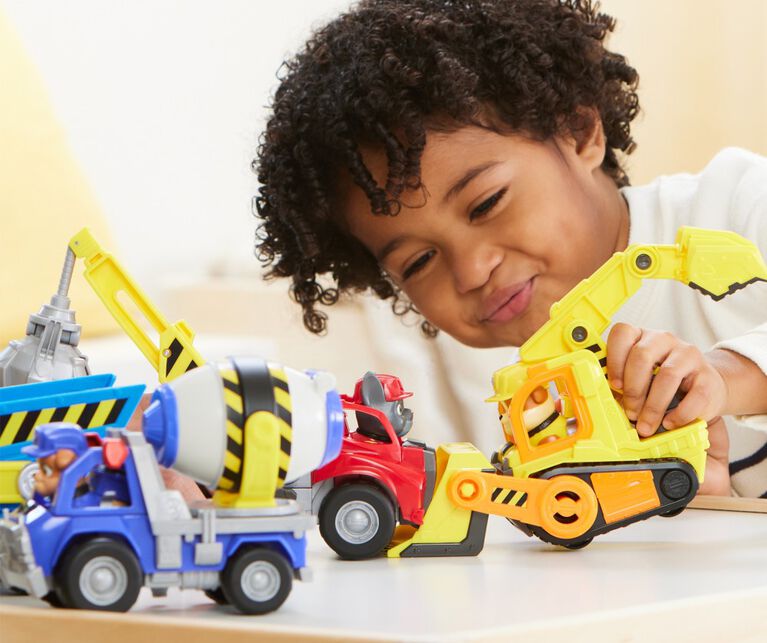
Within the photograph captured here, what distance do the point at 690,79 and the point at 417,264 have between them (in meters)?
1.93

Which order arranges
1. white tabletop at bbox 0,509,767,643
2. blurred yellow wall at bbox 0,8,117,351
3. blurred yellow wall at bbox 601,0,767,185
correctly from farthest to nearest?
blurred yellow wall at bbox 601,0,767,185
blurred yellow wall at bbox 0,8,117,351
white tabletop at bbox 0,509,767,643

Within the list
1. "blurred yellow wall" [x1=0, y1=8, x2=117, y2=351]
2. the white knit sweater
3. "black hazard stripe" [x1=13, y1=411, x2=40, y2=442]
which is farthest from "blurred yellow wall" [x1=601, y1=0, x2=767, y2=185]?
"black hazard stripe" [x1=13, y1=411, x2=40, y2=442]

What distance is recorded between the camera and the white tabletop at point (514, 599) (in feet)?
1.30

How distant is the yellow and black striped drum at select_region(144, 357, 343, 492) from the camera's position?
43cm

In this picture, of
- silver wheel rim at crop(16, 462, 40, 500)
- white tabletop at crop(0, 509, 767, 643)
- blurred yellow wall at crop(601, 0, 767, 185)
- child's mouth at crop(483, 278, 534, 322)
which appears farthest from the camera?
blurred yellow wall at crop(601, 0, 767, 185)

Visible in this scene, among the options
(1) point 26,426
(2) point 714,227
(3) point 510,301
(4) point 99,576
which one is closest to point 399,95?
(3) point 510,301

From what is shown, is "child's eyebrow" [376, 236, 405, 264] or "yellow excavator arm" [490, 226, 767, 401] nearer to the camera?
"yellow excavator arm" [490, 226, 767, 401]

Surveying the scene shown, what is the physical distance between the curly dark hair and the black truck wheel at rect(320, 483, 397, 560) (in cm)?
45

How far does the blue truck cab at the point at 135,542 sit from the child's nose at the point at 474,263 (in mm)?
608

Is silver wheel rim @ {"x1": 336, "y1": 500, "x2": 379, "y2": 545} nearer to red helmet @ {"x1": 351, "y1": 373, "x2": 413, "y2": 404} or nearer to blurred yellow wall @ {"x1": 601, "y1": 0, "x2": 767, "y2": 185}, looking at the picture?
red helmet @ {"x1": 351, "y1": 373, "x2": 413, "y2": 404}

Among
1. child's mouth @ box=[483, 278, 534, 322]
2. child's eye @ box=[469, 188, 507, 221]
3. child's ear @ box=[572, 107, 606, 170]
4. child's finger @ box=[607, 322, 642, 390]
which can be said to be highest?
child's ear @ box=[572, 107, 606, 170]

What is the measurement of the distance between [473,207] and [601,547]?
18.0 inches

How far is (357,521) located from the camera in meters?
0.60

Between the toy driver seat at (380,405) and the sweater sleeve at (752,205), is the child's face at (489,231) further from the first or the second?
the toy driver seat at (380,405)
